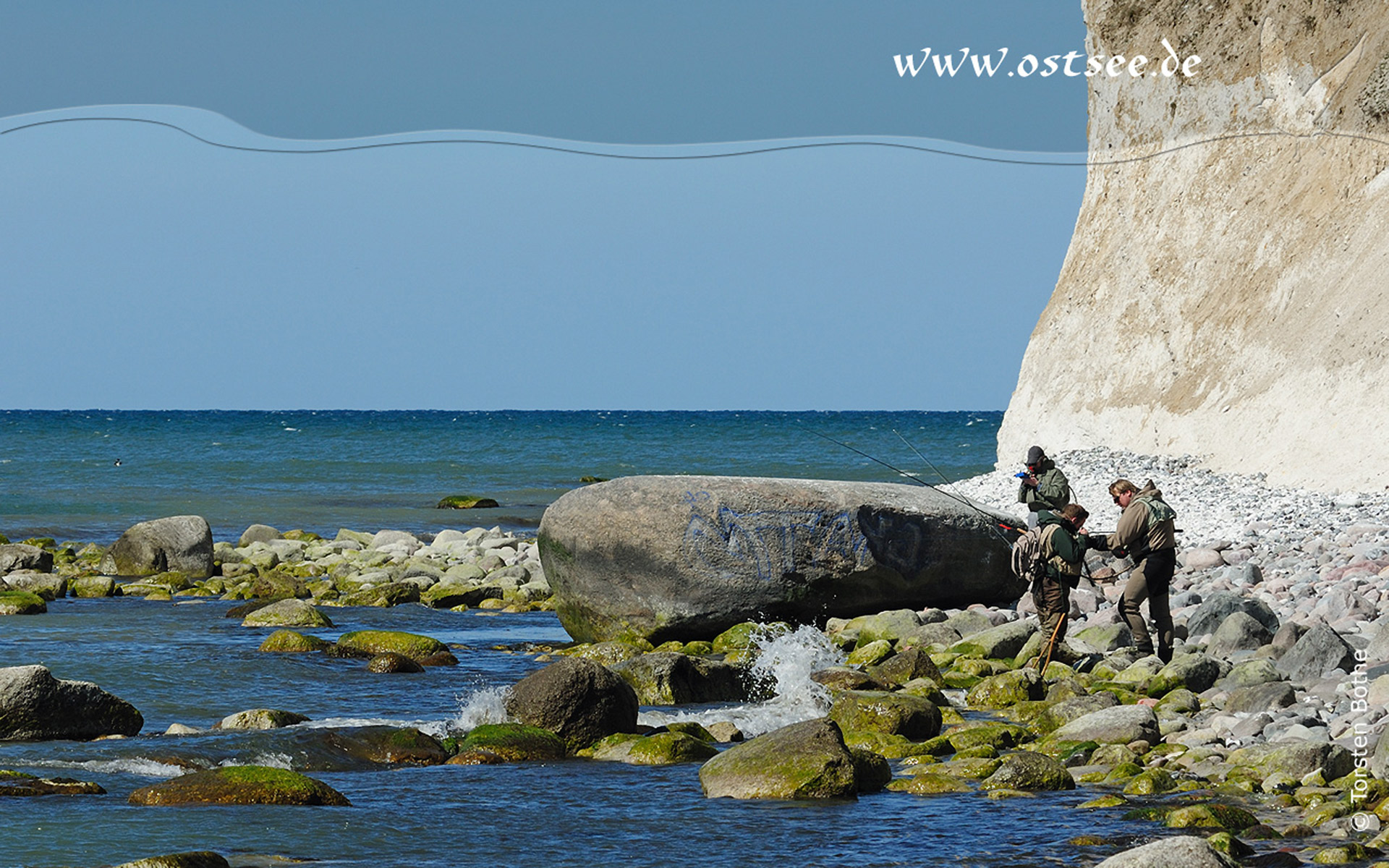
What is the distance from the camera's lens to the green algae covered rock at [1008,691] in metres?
10.7

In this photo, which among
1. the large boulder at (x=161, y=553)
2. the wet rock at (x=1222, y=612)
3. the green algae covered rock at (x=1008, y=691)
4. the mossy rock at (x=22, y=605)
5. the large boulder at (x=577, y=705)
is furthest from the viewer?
the large boulder at (x=161, y=553)

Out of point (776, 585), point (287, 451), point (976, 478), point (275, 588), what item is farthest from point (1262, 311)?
point (287, 451)

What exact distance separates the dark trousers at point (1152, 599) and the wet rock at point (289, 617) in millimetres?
8897

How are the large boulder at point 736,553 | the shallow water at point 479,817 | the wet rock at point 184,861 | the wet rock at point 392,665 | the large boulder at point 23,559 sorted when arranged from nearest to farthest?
the wet rock at point 184,861
the shallow water at point 479,817
the wet rock at point 392,665
the large boulder at point 736,553
the large boulder at point 23,559

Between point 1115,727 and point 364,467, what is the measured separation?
148 feet

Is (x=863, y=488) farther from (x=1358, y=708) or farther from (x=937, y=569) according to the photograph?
(x=1358, y=708)

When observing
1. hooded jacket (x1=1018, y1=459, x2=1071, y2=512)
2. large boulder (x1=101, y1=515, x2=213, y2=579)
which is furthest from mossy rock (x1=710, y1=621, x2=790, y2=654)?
large boulder (x1=101, y1=515, x2=213, y2=579)

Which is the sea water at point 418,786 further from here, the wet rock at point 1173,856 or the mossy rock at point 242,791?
the wet rock at point 1173,856

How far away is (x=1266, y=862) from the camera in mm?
6680

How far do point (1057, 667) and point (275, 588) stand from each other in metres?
11.6

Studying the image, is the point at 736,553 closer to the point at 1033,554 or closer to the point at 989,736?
the point at 1033,554

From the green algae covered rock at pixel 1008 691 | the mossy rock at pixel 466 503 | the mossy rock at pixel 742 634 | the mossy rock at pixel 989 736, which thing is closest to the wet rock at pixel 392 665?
the mossy rock at pixel 742 634

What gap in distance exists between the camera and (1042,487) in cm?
1248

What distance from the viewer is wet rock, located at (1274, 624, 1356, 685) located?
394 inches
